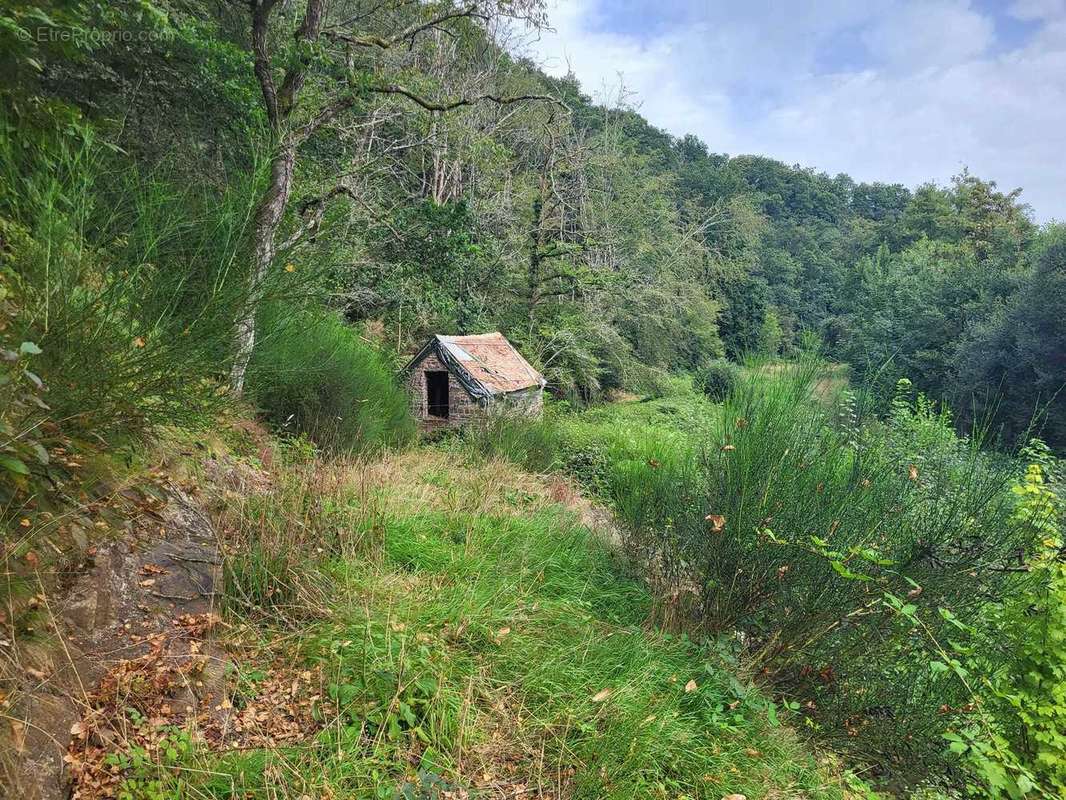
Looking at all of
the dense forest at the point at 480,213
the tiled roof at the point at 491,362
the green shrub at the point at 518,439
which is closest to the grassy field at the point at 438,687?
the dense forest at the point at 480,213

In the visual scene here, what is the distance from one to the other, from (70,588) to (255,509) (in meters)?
1.32

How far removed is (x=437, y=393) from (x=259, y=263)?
43.0 feet

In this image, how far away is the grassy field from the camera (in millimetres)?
2383

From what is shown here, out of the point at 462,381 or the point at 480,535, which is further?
the point at 462,381

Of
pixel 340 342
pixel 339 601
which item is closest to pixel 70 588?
pixel 339 601

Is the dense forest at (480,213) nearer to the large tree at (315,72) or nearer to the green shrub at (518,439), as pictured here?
the large tree at (315,72)

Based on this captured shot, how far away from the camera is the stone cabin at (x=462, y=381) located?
49.2 ft

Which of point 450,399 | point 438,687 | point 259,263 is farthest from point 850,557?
point 450,399

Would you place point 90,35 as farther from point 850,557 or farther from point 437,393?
point 437,393

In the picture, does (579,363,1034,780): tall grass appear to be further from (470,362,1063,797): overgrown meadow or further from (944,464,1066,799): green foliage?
(944,464,1066,799): green foliage

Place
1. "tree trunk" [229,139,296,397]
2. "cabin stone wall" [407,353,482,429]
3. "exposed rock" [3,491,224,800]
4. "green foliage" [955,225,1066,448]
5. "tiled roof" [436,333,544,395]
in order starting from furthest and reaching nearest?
"green foliage" [955,225,1066,448] < "cabin stone wall" [407,353,482,429] < "tiled roof" [436,333,544,395] < "tree trunk" [229,139,296,397] < "exposed rock" [3,491,224,800]

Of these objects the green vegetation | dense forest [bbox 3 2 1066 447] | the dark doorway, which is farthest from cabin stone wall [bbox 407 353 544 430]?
the green vegetation

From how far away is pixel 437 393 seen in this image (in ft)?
53.7

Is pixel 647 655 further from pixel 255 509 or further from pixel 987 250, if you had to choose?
pixel 987 250
